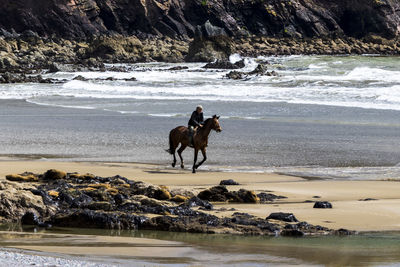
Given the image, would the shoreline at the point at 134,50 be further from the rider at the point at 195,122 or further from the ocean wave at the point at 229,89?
the rider at the point at 195,122

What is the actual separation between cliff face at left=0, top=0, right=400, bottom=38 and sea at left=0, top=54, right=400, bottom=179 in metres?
55.5

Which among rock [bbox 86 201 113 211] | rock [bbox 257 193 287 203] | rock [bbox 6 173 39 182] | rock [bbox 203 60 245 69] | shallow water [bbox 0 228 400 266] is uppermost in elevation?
rock [bbox 203 60 245 69]

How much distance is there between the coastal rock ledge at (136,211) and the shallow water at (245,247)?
237mm

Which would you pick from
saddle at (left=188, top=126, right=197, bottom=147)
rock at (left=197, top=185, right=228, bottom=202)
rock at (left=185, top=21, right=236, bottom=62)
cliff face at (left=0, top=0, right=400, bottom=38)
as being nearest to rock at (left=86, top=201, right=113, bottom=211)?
rock at (left=197, top=185, right=228, bottom=202)

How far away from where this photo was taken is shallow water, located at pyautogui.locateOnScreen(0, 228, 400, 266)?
6.74m

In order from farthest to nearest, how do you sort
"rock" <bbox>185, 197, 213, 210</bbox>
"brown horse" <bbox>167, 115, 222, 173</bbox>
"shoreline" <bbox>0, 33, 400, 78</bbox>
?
"shoreline" <bbox>0, 33, 400, 78</bbox>, "brown horse" <bbox>167, 115, 222, 173</bbox>, "rock" <bbox>185, 197, 213, 210</bbox>

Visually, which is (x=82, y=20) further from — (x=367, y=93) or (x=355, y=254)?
(x=355, y=254)

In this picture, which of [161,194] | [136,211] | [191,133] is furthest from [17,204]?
[191,133]

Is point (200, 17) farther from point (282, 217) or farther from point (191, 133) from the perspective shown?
point (282, 217)

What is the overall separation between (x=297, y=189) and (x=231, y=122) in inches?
481

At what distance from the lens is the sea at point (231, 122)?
54.0 ft

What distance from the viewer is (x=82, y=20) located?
3979 inches

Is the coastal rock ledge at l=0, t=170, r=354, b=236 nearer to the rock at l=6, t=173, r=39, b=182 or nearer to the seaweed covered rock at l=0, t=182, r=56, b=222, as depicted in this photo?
the seaweed covered rock at l=0, t=182, r=56, b=222

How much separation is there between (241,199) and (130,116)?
639 inches
